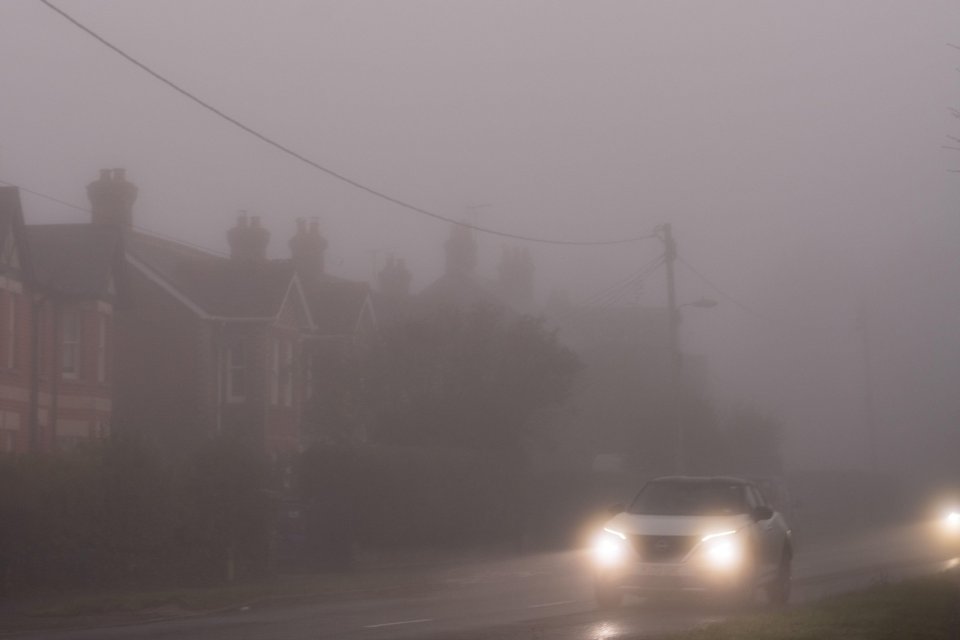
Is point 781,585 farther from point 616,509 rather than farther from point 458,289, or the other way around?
point 458,289

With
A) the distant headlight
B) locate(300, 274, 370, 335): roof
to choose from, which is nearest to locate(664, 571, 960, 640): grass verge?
the distant headlight

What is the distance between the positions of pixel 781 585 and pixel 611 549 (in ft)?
9.20

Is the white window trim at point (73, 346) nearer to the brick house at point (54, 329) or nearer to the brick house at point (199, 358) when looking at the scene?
the brick house at point (54, 329)

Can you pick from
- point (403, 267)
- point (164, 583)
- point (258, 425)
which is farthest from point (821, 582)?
point (403, 267)

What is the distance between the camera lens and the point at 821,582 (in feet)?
76.1

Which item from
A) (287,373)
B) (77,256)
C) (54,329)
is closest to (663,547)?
(54,329)

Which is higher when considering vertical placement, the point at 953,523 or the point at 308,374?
the point at 308,374

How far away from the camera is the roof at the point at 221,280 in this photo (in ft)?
149

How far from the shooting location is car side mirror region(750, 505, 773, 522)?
723 inches

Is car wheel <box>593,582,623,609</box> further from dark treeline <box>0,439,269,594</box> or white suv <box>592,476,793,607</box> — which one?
dark treeline <box>0,439,269,594</box>

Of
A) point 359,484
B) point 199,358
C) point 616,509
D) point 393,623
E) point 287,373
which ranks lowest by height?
point 393,623

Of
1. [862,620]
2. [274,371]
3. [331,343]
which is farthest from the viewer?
[331,343]

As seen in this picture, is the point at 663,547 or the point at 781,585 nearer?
the point at 663,547

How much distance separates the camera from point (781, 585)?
62.6 ft
